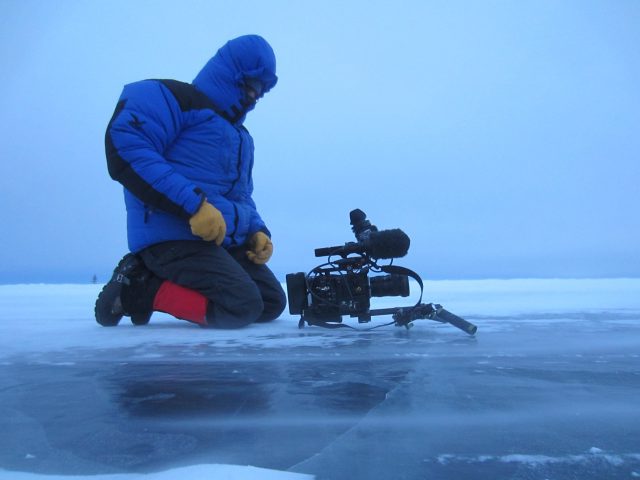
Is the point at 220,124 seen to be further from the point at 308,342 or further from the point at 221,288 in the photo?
the point at 308,342

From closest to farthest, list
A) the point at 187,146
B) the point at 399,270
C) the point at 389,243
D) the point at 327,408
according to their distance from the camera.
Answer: the point at 327,408 < the point at 389,243 < the point at 399,270 < the point at 187,146

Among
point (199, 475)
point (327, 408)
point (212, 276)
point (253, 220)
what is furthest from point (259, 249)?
point (199, 475)

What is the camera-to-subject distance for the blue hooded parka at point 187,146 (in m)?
1.90

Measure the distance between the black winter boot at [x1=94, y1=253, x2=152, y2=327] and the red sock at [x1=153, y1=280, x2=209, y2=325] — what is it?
9 centimetres

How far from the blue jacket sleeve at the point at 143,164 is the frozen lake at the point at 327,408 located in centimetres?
62

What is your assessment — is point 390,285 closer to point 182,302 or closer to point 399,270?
point 399,270

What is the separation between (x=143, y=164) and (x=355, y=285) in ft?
3.22

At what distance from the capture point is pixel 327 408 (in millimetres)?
760

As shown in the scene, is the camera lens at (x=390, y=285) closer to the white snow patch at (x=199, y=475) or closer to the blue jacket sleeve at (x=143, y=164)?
the blue jacket sleeve at (x=143, y=164)

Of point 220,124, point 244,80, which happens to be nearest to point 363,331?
point 220,124

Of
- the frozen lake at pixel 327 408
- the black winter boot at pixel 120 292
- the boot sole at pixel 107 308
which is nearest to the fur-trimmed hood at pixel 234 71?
the black winter boot at pixel 120 292

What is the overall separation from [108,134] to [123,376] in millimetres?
1212

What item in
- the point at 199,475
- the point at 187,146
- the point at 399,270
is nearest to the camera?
the point at 199,475

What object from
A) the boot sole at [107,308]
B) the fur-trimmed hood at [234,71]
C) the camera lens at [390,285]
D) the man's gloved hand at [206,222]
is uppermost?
the fur-trimmed hood at [234,71]
